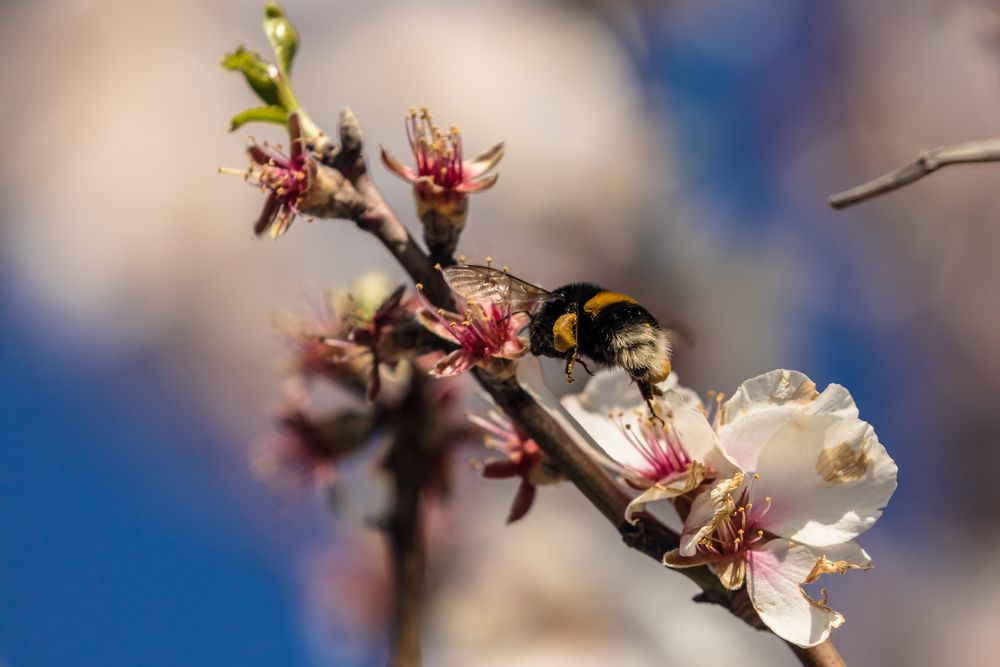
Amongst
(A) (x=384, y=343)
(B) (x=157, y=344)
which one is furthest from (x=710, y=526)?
(B) (x=157, y=344)

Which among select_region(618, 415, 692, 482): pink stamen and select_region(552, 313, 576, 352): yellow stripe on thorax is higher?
select_region(552, 313, 576, 352): yellow stripe on thorax

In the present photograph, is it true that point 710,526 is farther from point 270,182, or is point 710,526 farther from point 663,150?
point 663,150

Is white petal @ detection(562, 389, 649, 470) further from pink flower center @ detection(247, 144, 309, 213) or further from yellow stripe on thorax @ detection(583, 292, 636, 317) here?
pink flower center @ detection(247, 144, 309, 213)

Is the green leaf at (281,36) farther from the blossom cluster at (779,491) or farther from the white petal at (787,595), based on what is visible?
the white petal at (787,595)

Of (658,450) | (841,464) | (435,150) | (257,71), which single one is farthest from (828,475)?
(257,71)

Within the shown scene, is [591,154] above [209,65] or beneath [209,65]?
beneath

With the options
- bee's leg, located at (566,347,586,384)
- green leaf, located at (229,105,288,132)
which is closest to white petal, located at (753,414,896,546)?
bee's leg, located at (566,347,586,384)

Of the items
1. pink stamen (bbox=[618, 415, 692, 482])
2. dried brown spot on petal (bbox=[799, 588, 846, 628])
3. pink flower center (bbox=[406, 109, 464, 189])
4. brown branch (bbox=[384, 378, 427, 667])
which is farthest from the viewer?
brown branch (bbox=[384, 378, 427, 667])
